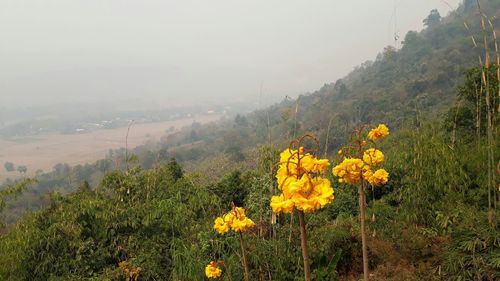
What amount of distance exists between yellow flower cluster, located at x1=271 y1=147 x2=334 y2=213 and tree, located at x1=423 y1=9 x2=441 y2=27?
79.9m

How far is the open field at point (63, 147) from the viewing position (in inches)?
2596

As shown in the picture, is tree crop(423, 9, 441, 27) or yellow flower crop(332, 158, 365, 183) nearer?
yellow flower crop(332, 158, 365, 183)

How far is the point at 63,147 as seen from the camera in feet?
284

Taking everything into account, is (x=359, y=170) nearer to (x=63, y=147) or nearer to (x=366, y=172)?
(x=366, y=172)

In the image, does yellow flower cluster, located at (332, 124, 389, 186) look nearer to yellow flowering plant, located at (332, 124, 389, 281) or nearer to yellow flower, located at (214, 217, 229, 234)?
yellow flowering plant, located at (332, 124, 389, 281)

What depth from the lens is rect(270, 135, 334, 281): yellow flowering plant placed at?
5.36 ft

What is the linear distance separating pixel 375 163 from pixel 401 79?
45.1m

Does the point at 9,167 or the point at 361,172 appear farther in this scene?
the point at 9,167

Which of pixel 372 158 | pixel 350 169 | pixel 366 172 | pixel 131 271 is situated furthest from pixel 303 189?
pixel 131 271

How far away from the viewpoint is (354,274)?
4.53 m

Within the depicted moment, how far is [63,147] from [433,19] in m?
79.1

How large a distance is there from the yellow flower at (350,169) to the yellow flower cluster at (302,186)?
779 mm

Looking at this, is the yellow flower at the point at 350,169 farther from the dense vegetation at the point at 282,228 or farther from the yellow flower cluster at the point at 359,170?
the dense vegetation at the point at 282,228

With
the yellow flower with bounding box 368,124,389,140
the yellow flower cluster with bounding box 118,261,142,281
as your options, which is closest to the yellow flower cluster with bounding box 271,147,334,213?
the yellow flower with bounding box 368,124,389,140
